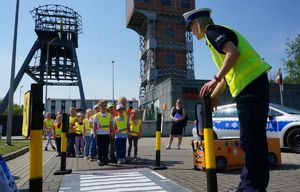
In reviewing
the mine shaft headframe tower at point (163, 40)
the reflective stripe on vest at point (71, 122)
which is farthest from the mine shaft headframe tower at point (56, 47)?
the reflective stripe on vest at point (71, 122)

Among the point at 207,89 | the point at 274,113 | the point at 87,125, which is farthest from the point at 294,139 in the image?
the point at 207,89

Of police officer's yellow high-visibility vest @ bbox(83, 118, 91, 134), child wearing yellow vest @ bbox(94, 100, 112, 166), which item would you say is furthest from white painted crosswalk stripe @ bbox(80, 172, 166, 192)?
police officer's yellow high-visibility vest @ bbox(83, 118, 91, 134)

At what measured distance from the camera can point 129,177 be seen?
6.98 meters

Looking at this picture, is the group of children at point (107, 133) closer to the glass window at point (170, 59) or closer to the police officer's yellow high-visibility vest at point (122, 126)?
the police officer's yellow high-visibility vest at point (122, 126)

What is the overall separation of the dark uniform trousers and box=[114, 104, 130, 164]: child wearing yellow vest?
6.77m

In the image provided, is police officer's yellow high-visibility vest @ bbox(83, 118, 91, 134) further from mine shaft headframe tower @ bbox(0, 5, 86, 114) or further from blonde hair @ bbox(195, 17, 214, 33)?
mine shaft headframe tower @ bbox(0, 5, 86, 114)

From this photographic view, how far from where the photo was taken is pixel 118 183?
6.32 metres

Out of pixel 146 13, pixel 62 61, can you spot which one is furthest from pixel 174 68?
pixel 62 61

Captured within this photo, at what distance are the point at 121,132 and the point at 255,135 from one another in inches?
276

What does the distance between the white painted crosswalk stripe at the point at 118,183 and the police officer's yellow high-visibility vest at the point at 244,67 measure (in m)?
2.62

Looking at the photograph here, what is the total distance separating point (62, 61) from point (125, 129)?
44605mm

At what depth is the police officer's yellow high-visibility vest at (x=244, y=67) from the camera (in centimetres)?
356

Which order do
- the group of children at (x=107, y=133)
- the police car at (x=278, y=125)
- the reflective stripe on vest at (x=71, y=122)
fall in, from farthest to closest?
the reflective stripe on vest at (x=71, y=122) < the police car at (x=278, y=125) < the group of children at (x=107, y=133)

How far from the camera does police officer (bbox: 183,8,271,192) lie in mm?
3455
